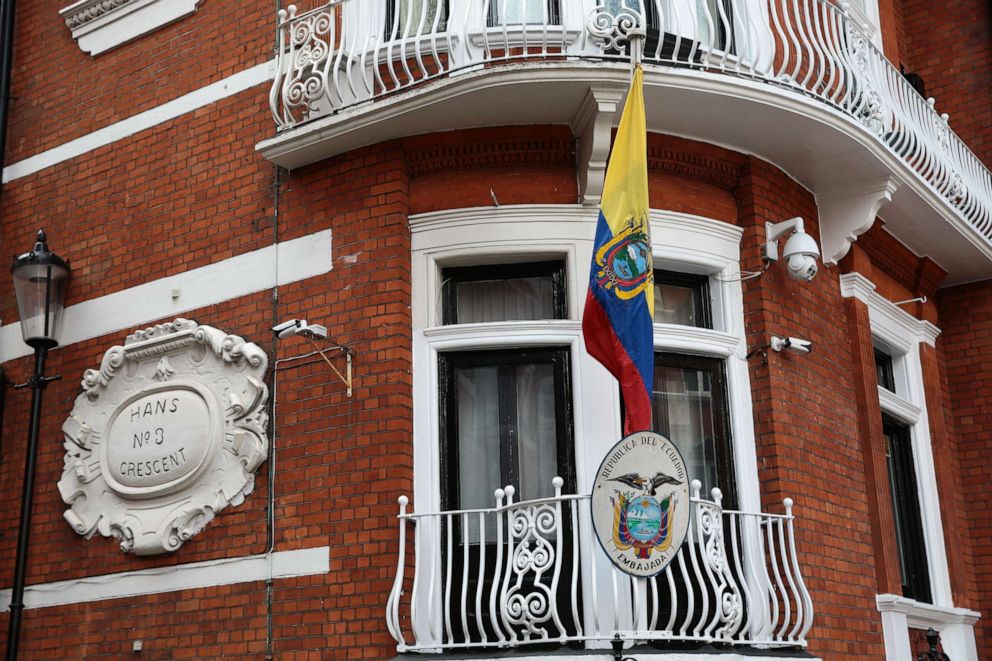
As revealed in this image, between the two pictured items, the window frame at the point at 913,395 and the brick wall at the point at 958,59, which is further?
the brick wall at the point at 958,59

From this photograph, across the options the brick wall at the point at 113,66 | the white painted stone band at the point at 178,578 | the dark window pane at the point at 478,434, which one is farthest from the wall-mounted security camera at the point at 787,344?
the brick wall at the point at 113,66

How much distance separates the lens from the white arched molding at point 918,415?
32.6 ft

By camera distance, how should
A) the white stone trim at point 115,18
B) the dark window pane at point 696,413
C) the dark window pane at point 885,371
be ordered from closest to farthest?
the dark window pane at point 696,413 → the white stone trim at point 115,18 → the dark window pane at point 885,371

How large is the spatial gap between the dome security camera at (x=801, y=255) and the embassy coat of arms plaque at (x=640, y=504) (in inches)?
105

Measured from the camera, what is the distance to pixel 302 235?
29.2ft

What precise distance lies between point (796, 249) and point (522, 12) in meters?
2.53

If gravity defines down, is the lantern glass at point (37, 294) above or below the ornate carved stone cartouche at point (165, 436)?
above

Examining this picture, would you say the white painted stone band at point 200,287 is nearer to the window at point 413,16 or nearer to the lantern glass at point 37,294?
the lantern glass at point 37,294

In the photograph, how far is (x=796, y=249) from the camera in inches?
350

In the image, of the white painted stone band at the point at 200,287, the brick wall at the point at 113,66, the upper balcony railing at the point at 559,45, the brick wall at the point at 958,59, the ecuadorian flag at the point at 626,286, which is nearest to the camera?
the ecuadorian flag at the point at 626,286

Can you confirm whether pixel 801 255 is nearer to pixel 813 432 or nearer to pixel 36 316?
pixel 813 432

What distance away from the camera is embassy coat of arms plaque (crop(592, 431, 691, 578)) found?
661 centimetres

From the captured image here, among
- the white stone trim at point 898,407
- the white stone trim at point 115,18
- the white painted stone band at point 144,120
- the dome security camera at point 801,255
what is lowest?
the white stone trim at point 898,407

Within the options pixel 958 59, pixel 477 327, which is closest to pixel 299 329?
pixel 477 327
